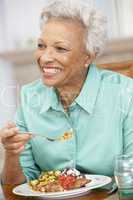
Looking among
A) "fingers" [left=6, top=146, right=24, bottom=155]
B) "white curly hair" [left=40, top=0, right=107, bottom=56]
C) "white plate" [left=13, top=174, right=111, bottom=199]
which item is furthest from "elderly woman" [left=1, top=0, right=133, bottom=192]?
"white plate" [left=13, top=174, right=111, bottom=199]

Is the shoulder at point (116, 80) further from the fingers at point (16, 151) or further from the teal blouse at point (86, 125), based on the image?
the fingers at point (16, 151)

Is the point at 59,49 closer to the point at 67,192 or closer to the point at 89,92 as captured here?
the point at 89,92

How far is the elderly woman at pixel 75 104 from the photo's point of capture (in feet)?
5.02

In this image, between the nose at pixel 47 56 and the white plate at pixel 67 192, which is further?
the nose at pixel 47 56

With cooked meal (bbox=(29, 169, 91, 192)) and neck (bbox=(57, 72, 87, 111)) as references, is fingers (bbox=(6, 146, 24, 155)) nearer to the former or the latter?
cooked meal (bbox=(29, 169, 91, 192))

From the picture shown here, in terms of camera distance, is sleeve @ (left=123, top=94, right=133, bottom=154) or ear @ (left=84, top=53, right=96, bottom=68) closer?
sleeve @ (left=123, top=94, right=133, bottom=154)

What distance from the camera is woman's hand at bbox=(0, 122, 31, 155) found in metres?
1.27

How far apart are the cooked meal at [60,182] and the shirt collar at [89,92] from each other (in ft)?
1.06

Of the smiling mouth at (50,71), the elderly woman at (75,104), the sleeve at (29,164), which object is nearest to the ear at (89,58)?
the elderly woman at (75,104)

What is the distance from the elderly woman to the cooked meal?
0.63 feet

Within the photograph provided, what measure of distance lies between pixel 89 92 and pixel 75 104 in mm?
65

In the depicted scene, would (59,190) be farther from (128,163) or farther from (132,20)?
(132,20)

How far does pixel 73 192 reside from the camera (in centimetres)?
120

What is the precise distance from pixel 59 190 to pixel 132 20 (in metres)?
1.75
